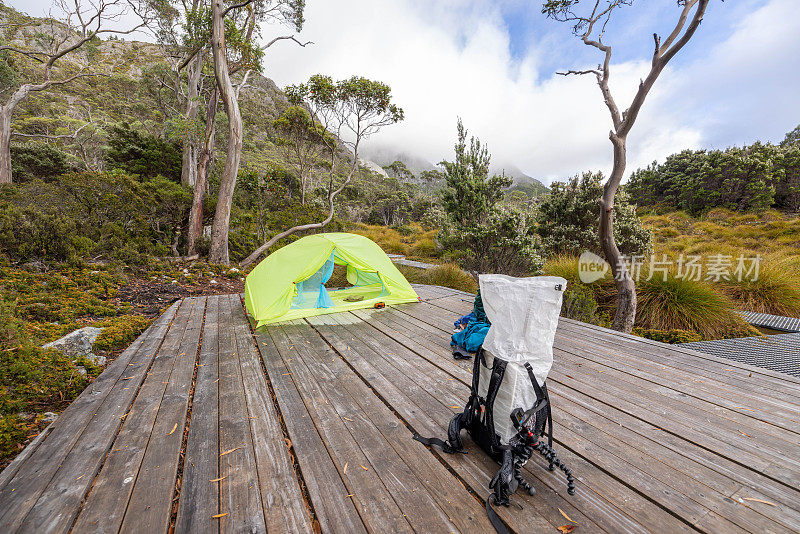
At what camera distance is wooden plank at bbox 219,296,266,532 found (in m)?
1.22

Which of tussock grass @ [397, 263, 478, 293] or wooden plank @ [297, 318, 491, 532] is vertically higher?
tussock grass @ [397, 263, 478, 293]

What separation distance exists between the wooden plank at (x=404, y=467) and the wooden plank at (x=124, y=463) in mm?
1010

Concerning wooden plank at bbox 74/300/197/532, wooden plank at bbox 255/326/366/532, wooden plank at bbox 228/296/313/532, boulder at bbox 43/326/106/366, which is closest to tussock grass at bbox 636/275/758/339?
wooden plank at bbox 255/326/366/532

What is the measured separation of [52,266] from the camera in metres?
5.01

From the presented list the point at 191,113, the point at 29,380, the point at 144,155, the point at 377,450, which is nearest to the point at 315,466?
the point at 377,450

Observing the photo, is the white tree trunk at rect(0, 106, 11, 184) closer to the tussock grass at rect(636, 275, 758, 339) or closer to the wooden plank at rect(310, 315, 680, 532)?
the wooden plank at rect(310, 315, 680, 532)

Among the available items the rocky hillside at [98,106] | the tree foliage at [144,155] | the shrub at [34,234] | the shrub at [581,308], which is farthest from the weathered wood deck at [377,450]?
the tree foliage at [144,155]

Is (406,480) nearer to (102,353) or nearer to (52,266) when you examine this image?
(102,353)

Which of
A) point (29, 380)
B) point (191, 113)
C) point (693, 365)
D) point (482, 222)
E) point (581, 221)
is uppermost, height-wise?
point (191, 113)

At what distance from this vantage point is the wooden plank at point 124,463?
1.21m

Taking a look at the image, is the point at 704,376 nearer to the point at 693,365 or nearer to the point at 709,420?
the point at 693,365

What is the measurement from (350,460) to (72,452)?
4.71 feet

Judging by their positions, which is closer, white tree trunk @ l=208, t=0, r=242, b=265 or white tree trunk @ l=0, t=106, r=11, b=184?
white tree trunk @ l=208, t=0, r=242, b=265

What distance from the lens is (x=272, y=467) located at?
148cm
